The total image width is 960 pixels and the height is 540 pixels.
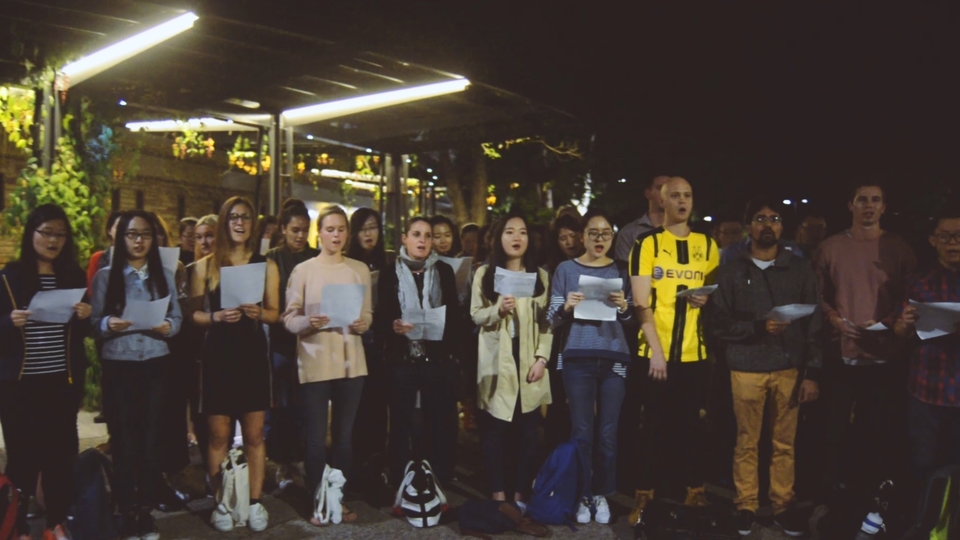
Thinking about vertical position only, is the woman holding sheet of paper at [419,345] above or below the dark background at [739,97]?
below

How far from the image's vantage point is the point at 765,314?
5250mm

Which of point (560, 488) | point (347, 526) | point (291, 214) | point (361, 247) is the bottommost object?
point (347, 526)

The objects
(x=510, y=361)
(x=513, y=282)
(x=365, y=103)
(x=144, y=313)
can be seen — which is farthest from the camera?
(x=365, y=103)

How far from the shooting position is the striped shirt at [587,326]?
5312 millimetres

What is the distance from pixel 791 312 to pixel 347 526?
3.17 m

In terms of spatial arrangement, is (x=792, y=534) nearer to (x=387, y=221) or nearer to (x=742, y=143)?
(x=387, y=221)

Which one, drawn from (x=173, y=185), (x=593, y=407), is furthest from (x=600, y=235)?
(x=173, y=185)

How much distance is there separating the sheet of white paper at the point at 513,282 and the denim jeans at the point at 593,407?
0.56 metres

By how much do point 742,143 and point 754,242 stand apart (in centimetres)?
1077

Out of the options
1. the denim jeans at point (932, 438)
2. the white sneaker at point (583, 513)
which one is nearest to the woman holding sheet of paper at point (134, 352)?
the white sneaker at point (583, 513)

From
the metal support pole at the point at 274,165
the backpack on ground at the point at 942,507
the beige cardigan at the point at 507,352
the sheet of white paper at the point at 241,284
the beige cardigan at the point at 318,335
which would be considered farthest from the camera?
the metal support pole at the point at 274,165

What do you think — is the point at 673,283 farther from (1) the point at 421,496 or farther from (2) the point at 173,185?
(2) the point at 173,185

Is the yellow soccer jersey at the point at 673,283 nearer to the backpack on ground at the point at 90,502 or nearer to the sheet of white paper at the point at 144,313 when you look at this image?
the sheet of white paper at the point at 144,313

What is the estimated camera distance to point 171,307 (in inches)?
205
